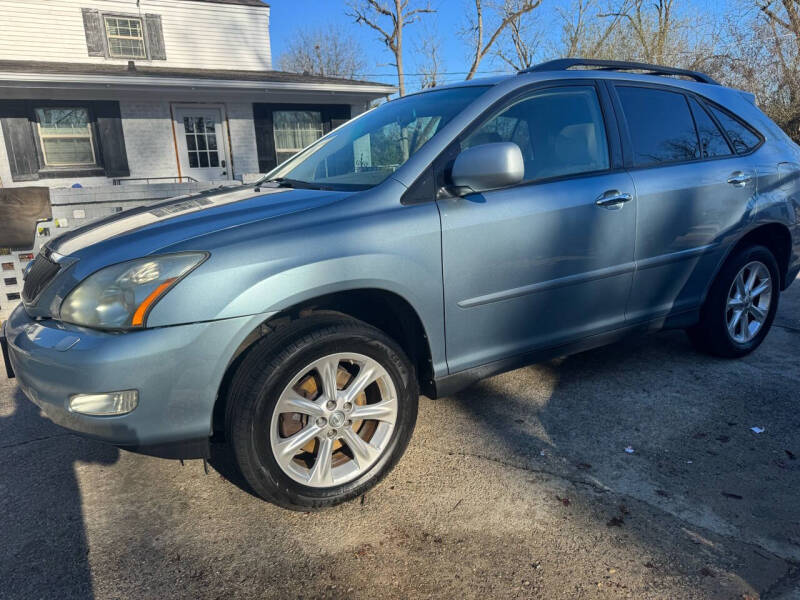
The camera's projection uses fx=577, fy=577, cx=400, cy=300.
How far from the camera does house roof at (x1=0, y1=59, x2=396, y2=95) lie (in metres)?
10.8

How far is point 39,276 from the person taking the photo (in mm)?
2490

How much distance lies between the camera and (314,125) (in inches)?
561

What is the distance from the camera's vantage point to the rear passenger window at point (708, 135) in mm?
3543

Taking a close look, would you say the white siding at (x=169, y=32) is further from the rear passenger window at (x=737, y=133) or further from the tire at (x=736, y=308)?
the tire at (x=736, y=308)

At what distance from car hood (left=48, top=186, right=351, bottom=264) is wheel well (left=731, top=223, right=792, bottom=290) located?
9.26 ft

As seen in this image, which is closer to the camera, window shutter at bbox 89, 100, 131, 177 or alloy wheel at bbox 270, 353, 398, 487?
alloy wheel at bbox 270, 353, 398, 487

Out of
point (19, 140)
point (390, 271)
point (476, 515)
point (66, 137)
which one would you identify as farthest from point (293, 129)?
point (476, 515)

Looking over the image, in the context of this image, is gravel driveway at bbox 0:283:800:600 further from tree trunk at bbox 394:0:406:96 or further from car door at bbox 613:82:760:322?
tree trunk at bbox 394:0:406:96

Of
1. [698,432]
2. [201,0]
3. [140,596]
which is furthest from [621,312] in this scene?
[201,0]

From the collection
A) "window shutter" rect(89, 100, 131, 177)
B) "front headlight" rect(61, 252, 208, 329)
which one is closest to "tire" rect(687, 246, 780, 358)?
"front headlight" rect(61, 252, 208, 329)

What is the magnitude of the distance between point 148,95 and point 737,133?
1193 centimetres

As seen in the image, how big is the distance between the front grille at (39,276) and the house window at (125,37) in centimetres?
1351

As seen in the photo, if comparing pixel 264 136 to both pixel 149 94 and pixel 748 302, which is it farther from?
pixel 748 302

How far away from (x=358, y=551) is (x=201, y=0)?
52.2ft
